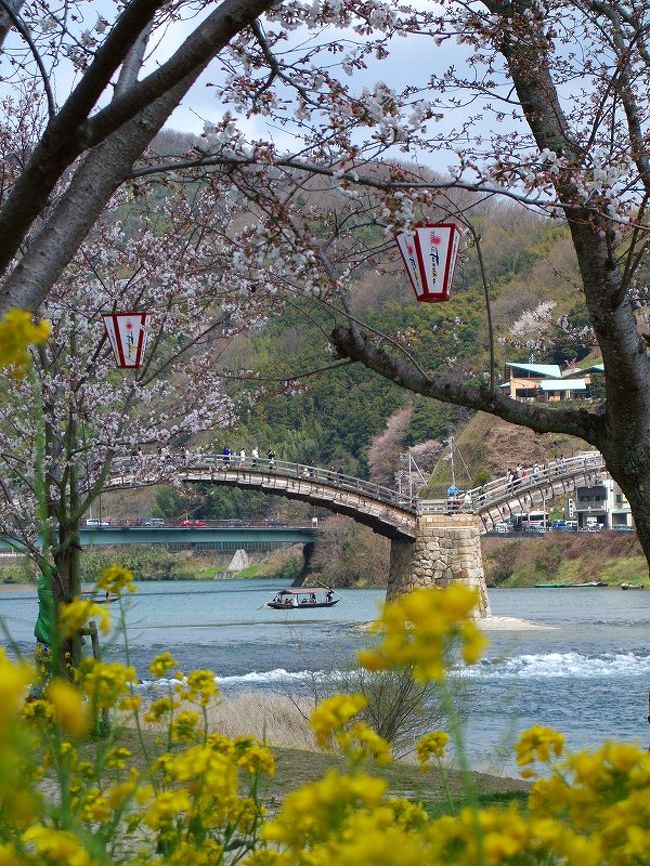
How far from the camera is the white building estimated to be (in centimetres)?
5469

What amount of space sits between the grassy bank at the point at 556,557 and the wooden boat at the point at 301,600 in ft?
36.7

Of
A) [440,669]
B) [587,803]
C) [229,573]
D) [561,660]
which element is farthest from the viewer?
[229,573]

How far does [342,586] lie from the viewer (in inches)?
2010

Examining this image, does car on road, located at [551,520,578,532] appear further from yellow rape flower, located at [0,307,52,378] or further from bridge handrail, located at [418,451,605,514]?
yellow rape flower, located at [0,307,52,378]

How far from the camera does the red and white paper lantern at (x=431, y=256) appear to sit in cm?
504

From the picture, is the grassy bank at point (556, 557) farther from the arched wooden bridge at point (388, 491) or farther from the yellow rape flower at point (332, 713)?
the yellow rape flower at point (332, 713)

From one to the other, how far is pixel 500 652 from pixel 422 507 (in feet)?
44.4

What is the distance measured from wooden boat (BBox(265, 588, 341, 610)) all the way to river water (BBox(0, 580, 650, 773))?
47 centimetres

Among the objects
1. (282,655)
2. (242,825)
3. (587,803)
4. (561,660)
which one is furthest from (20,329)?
(282,655)

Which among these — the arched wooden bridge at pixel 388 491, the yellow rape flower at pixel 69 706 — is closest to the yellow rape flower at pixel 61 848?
the yellow rape flower at pixel 69 706

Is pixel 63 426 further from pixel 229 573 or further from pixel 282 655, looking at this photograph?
pixel 229 573

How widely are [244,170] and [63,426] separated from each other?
578cm

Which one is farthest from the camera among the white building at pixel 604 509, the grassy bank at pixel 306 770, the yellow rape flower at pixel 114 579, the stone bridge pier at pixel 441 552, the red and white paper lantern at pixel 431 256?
the white building at pixel 604 509

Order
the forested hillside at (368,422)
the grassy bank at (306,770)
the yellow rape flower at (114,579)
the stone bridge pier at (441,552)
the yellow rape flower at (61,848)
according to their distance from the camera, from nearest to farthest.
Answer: the yellow rape flower at (61,848) → the yellow rape flower at (114,579) → the grassy bank at (306,770) → the stone bridge pier at (441,552) → the forested hillside at (368,422)
